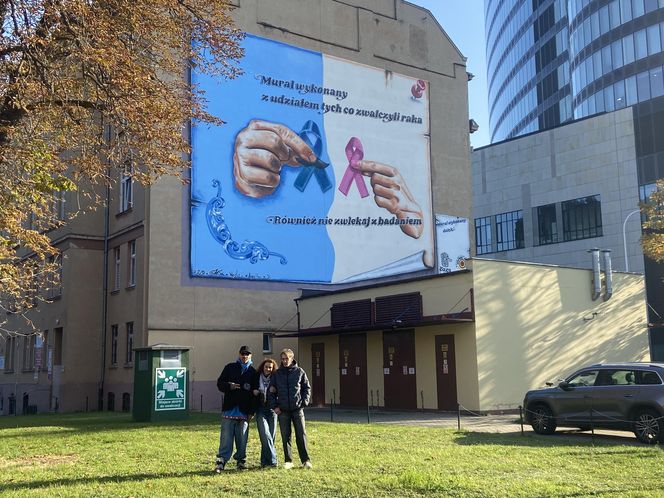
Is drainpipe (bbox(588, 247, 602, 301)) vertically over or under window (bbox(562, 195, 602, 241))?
under

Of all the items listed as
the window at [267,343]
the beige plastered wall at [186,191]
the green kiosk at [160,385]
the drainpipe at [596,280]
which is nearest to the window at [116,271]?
the beige plastered wall at [186,191]

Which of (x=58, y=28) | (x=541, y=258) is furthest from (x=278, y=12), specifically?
(x=541, y=258)

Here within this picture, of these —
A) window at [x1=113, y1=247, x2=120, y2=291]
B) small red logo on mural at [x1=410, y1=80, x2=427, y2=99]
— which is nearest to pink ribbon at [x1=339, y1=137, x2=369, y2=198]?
small red logo on mural at [x1=410, y1=80, x2=427, y2=99]

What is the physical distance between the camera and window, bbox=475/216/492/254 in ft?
219

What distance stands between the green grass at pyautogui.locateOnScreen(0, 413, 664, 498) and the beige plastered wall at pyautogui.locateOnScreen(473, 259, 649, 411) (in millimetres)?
8164

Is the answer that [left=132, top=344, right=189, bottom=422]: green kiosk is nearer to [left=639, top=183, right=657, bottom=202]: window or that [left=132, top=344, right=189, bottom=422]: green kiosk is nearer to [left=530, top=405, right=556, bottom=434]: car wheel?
[left=530, top=405, right=556, bottom=434]: car wheel

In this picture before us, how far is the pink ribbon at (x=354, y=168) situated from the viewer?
Result: 35250mm

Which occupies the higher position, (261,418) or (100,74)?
(100,74)

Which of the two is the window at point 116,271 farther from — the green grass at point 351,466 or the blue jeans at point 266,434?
the blue jeans at point 266,434

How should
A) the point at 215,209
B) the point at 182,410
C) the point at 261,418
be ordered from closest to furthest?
the point at 261,418
the point at 182,410
the point at 215,209

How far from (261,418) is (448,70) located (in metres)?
32.5

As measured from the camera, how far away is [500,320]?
81.8 feet

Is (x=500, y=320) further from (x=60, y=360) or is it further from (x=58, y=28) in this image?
(x=60, y=360)

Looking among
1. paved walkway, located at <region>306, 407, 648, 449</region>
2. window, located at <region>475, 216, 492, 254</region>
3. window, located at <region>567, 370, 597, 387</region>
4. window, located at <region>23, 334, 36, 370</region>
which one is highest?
window, located at <region>475, 216, 492, 254</region>
